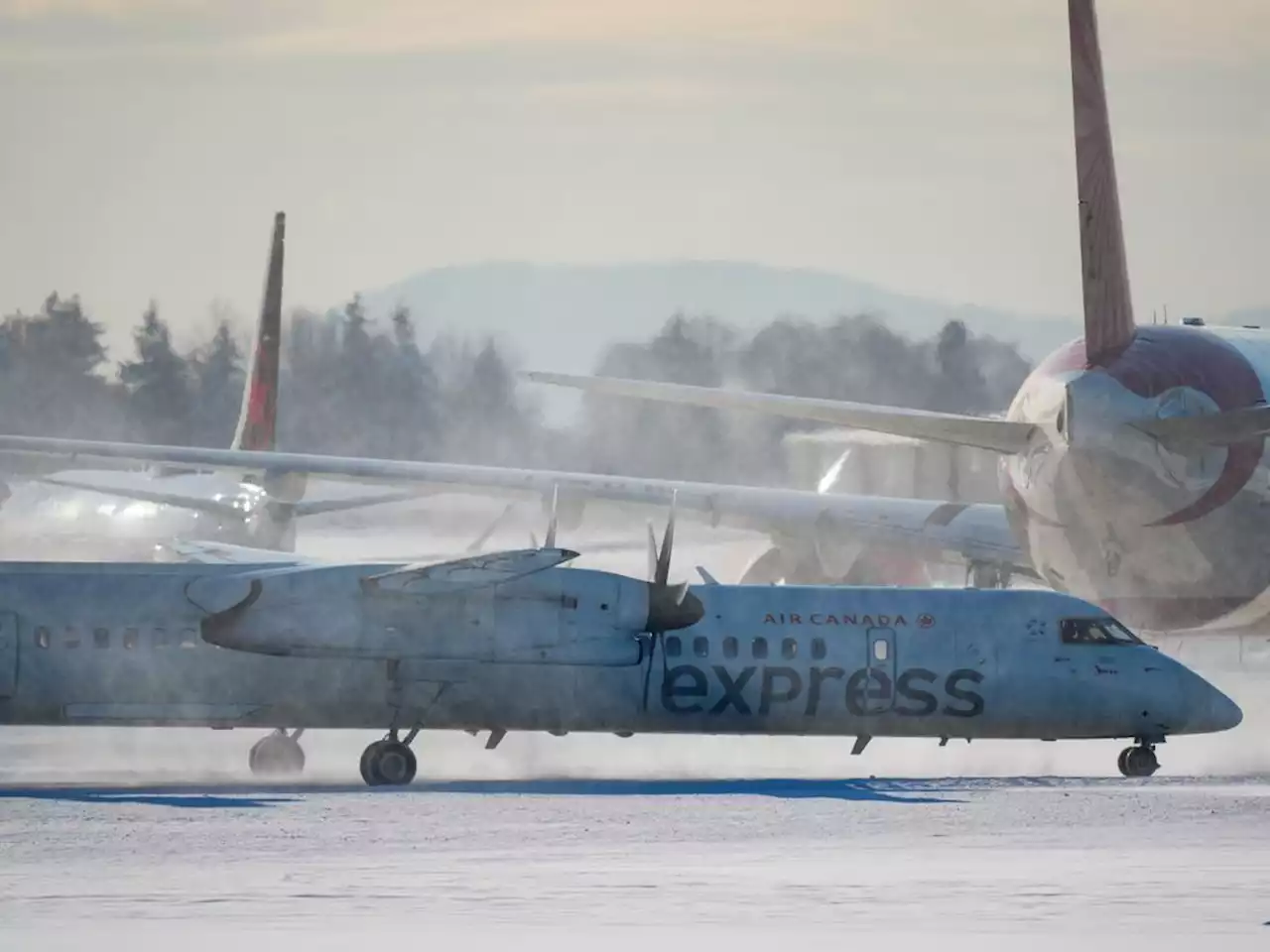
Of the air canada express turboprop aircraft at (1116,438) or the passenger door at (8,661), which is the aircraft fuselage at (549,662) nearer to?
the passenger door at (8,661)

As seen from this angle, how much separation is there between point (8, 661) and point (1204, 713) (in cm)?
1745

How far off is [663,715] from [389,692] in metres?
3.99

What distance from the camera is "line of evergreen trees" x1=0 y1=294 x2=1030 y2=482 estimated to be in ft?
315

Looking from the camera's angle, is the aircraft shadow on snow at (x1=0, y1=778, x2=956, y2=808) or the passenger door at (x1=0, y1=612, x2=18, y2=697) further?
the passenger door at (x1=0, y1=612, x2=18, y2=697)

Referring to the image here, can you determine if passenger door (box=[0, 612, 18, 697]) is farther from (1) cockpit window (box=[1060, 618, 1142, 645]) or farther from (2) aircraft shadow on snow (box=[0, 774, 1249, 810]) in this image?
(1) cockpit window (box=[1060, 618, 1142, 645])

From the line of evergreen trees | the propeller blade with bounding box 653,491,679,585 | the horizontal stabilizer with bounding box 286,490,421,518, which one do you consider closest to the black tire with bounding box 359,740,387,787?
the propeller blade with bounding box 653,491,679,585

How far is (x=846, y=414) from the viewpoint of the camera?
142 ft

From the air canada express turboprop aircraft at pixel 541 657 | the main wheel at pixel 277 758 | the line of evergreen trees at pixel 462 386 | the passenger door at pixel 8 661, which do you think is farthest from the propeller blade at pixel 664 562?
the line of evergreen trees at pixel 462 386

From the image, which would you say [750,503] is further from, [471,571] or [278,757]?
[471,571]

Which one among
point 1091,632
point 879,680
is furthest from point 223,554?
point 1091,632

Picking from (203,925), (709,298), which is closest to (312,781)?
(203,925)

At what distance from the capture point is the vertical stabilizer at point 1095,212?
44.2 m

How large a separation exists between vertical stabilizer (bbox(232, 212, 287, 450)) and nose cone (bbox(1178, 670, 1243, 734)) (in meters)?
31.7

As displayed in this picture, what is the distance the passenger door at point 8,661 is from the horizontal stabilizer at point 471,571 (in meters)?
5.01
